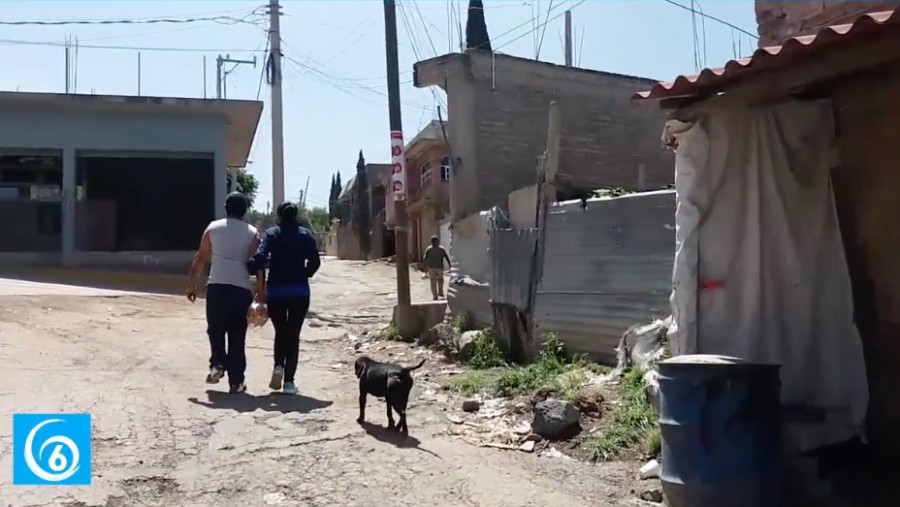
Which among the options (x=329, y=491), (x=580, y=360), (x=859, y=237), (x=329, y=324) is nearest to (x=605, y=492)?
(x=329, y=491)

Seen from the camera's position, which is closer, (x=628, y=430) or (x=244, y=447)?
(x=244, y=447)

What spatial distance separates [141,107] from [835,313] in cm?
1506

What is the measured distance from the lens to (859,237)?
5.60m

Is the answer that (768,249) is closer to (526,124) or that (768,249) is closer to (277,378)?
(277,378)

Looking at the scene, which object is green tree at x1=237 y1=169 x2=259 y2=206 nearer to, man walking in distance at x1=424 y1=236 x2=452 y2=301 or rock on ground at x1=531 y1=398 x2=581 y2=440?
man walking in distance at x1=424 y1=236 x2=452 y2=301

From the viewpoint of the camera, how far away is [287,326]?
7.33m

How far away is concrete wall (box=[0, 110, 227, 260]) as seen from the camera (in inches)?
683

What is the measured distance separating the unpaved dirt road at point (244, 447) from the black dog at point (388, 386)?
0.52 feet

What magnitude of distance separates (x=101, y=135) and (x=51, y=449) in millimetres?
13423

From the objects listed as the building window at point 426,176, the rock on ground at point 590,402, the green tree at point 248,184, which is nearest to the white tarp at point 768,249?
the rock on ground at point 590,402

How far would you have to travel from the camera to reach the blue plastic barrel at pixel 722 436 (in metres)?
4.41

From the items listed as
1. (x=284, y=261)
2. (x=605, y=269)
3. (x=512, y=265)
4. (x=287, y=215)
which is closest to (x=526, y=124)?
(x=512, y=265)

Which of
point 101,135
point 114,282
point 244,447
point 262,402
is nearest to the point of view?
point 244,447

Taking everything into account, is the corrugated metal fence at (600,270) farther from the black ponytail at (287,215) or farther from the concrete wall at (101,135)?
the concrete wall at (101,135)
